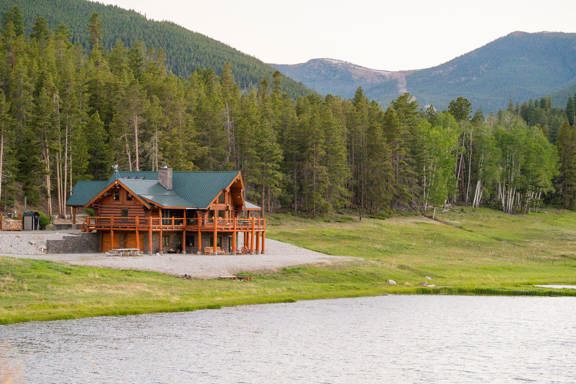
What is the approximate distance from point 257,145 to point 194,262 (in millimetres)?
42788

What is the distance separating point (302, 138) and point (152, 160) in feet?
76.6

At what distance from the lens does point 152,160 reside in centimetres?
8875

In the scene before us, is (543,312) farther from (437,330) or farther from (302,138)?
(302,138)

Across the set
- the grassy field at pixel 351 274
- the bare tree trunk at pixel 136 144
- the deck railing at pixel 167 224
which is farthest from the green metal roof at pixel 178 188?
the bare tree trunk at pixel 136 144

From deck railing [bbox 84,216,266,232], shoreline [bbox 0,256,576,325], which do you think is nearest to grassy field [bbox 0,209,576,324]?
shoreline [bbox 0,256,576,325]

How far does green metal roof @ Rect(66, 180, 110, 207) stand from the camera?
7038 cm

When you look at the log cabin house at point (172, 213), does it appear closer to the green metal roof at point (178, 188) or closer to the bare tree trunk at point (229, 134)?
the green metal roof at point (178, 188)

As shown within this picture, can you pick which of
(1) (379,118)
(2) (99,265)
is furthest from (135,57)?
(2) (99,265)

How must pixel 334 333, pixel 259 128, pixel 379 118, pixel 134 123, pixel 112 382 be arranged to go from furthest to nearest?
pixel 379 118 → pixel 259 128 → pixel 134 123 → pixel 334 333 → pixel 112 382

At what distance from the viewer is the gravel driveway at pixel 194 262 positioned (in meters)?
51.9

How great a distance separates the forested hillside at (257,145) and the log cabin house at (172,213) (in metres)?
18.1

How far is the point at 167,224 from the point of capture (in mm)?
64688

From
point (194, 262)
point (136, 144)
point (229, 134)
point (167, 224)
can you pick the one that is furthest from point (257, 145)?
point (194, 262)

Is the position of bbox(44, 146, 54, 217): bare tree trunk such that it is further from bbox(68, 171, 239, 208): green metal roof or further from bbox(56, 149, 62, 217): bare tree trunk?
bbox(68, 171, 239, 208): green metal roof
